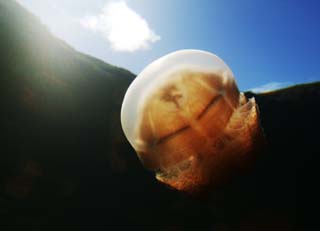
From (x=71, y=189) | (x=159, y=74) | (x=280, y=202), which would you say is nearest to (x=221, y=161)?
(x=159, y=74)

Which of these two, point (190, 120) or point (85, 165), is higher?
point (190, 120)

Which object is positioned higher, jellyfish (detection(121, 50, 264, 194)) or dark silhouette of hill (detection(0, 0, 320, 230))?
jellyfish (detection(121, 50, 264, 194))

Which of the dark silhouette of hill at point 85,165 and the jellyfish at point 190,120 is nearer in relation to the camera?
the jellyfish at point 190,120

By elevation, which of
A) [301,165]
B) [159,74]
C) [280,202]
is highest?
[159,74]

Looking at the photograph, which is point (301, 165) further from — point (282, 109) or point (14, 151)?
point (14, 151)

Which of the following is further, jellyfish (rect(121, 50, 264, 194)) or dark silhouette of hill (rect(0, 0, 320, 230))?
dark silhouette of hill (rect(0, 0, 320, 230))
